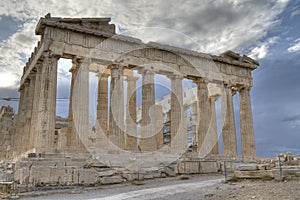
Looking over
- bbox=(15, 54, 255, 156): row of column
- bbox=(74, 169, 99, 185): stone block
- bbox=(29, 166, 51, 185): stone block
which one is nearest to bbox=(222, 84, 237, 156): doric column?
bbox=(15, 54, 255, 156): row of column

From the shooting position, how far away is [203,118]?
83.4 ft

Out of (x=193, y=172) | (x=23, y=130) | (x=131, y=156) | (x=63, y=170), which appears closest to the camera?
(x=63, y=170)

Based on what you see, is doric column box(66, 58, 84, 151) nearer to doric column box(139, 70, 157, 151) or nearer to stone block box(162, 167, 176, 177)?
doric column box(139, 70, 157, 151)

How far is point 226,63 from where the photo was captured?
2767 cm

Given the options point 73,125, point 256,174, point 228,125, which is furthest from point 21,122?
point 256,174

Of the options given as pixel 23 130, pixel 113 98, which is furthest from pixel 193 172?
pixel 23 130

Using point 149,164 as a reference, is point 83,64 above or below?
above

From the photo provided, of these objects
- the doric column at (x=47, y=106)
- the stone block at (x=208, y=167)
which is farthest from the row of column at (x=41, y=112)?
the stone block at (x=208, y=167)

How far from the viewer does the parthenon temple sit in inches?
782

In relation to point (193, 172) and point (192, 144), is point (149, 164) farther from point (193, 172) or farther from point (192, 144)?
point (192, 144)

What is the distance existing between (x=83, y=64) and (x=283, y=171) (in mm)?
14146

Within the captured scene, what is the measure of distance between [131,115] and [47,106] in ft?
25.2

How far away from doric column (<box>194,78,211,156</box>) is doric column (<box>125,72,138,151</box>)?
16.8 ft

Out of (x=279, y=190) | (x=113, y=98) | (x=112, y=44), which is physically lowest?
(x=279, y=190)
